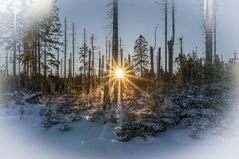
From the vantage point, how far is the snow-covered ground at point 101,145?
8742mm

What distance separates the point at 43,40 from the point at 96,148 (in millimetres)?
25772

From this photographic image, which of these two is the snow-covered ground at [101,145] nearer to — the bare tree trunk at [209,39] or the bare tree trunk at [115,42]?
the bare tree trunk at [115,42]

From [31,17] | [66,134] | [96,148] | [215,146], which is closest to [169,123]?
[215,146]

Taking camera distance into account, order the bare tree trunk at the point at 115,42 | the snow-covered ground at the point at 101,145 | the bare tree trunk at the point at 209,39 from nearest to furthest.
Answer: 1. the snow-covered ground at the point at 101,145
2. the bare tree trunk at the point at 115,42
3. the bare tree trunk at the point at 209,39

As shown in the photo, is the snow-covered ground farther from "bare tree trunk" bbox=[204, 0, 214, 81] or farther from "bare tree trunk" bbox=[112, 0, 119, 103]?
"bare tree trunk" bbox=[204, 0, 214, 81]

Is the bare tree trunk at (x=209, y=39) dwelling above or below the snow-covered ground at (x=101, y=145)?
above

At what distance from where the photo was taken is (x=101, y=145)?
9.41 meters

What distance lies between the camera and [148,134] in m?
10.1

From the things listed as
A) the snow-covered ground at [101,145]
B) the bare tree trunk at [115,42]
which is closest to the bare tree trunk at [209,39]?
the bare tree trunk at [115,42]

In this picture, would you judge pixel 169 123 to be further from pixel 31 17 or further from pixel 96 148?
pixel 31 17

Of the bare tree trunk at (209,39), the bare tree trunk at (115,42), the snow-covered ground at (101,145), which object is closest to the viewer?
the snow-covered ground at (101,145)

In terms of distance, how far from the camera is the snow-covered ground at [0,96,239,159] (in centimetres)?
874

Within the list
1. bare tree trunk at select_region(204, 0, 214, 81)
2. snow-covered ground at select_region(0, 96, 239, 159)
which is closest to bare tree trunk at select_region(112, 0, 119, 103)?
snow-covered ground at select_region(0, 96, 239, 159)

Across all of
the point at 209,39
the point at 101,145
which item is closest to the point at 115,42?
the point at 101,145
